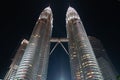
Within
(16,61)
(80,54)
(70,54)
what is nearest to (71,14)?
(70,54)

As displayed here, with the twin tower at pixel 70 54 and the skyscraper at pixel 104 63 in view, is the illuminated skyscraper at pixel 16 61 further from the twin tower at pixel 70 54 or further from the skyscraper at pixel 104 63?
the skyscraper at pixel 104 63

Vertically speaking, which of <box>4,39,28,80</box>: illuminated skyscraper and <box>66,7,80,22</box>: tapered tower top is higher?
<box>66,7,80,22</box>: tapered tower top

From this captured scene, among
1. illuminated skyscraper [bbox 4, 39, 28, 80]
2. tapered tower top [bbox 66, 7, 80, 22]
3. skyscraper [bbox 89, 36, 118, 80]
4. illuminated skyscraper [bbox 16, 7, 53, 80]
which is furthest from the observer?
tapered tower top [bbox 66, 7, 80, 22]

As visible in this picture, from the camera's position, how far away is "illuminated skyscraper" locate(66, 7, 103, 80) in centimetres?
3867

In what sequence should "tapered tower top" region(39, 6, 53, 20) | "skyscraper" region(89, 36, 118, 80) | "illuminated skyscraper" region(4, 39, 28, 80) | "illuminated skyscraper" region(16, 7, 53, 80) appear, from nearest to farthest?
"illuminated skyscraper" region(16, 7, 53, 80) → "illuminated skyscraper" region(4, 39, 28, 80) → "skyscraper" region(89, 36, 118, 80) → "tapered tower top" region(39, 6, 53, 20)

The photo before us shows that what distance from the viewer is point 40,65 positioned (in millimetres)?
46719

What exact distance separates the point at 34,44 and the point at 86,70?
48.3 ft

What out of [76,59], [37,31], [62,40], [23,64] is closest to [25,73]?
[23,64]

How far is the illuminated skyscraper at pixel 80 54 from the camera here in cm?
3867

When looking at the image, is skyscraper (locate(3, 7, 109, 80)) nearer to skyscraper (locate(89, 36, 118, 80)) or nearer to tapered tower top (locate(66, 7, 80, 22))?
tapered tower top (locate(66, 7, 80, 22))

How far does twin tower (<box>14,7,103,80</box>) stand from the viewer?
38750 mm

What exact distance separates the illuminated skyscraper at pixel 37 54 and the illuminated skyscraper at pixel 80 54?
6.35 meters

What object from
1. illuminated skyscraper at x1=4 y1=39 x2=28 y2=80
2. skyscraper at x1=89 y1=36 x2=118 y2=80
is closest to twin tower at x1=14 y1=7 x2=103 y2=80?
illuminated skyscraper at x1=4 y1=39 x2=28 y2=80

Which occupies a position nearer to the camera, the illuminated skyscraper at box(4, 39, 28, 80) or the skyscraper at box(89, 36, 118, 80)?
the illuminated skyscraper at box(4, 39, 28, 80)
